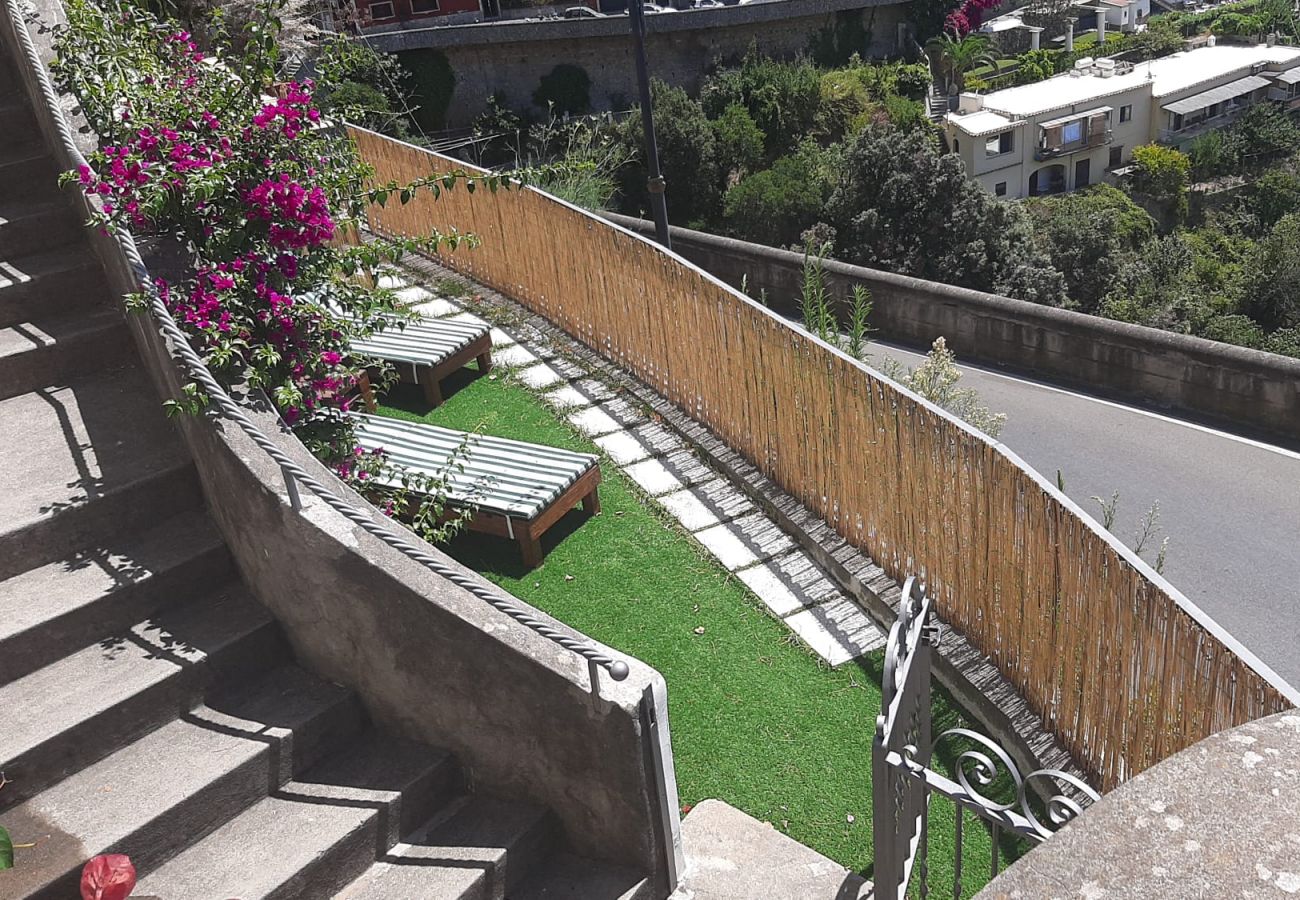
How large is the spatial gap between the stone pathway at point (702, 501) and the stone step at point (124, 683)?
249 cm

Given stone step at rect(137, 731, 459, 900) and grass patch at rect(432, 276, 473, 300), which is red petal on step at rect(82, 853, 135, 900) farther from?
grass patch at rect(432, 276, 473, 300)

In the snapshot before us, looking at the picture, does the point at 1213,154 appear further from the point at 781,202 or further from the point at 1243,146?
the point at 781,202

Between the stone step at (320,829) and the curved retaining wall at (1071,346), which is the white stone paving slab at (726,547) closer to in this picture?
the stone step at (320,829)

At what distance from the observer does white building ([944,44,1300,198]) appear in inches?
1928

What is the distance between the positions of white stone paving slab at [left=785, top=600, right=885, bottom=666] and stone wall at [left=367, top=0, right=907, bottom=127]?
113 feet

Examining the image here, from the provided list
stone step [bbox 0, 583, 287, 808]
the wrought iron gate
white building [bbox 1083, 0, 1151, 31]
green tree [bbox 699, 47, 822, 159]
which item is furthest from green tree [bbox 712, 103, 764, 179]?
white building [bbox 1083, 0, 1151, 31]

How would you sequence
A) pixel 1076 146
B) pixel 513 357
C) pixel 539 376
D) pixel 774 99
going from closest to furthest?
pixel 539 376, pixel 513 357, pixel 774 99, pixel 1076 146

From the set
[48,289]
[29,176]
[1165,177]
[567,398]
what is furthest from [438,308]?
[1165,177]

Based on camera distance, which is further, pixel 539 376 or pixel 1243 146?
pixel 1243 146

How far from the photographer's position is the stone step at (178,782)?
122 inches

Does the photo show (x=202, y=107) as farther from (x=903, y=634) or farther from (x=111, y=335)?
(x=903, y=634)

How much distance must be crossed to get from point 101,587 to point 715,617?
2.79 m

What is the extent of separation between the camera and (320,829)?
3.38 meters

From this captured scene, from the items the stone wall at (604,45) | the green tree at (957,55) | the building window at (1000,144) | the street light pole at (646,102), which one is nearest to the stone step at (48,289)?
the street light pole at (646,102)
